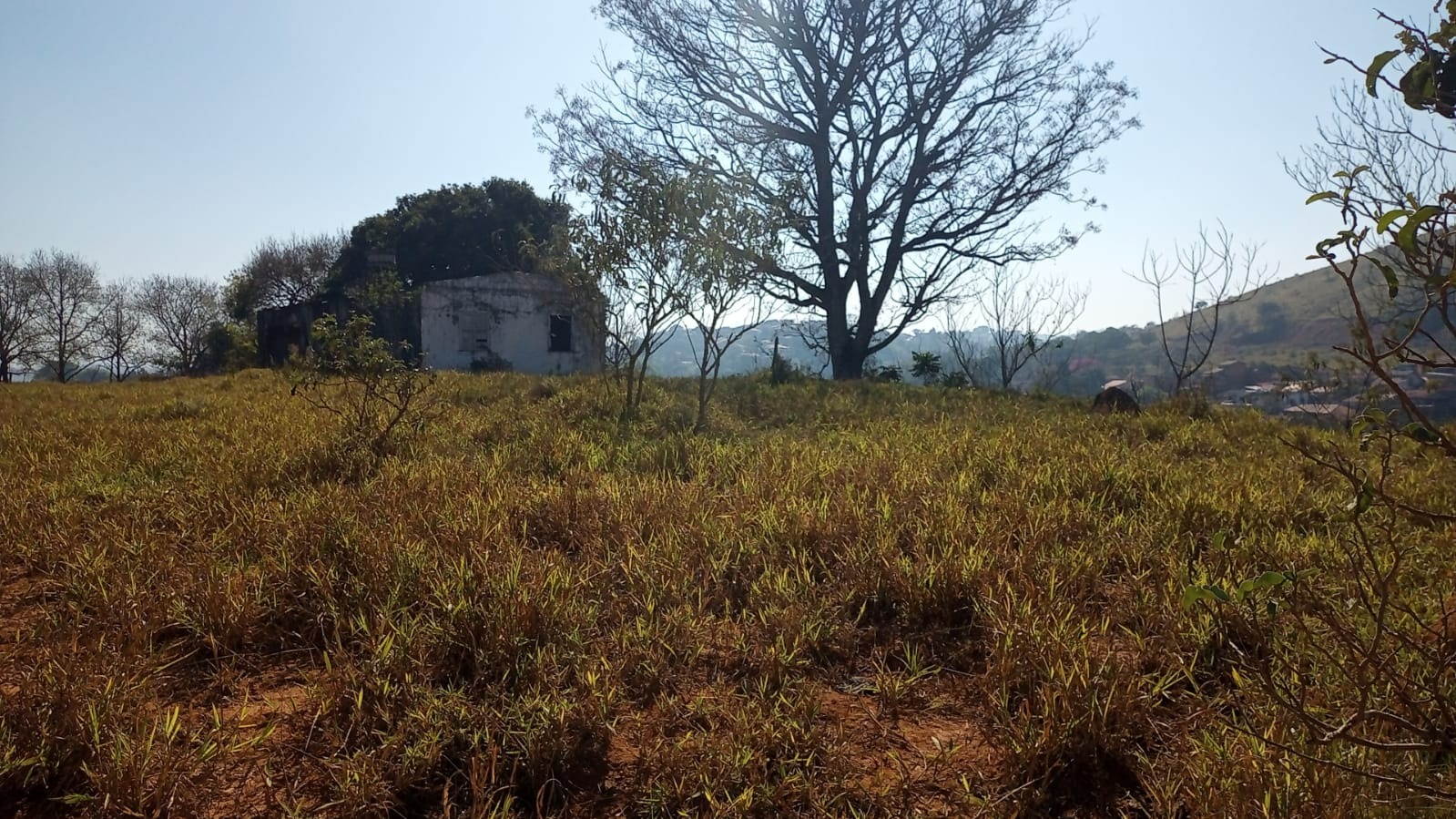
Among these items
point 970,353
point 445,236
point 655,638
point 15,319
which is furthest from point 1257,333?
point 15,319

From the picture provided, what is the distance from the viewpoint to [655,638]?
2447 millimetres

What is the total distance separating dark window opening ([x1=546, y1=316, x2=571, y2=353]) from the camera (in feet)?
72.9

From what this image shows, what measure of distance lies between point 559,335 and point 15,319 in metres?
22.9

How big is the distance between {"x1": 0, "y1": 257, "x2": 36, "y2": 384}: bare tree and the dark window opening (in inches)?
863

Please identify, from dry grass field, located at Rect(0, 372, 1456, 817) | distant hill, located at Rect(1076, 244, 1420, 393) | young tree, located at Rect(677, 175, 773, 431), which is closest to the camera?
dry grass field, located at Rect(0, 372, 1456, 817)

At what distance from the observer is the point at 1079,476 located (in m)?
4.37

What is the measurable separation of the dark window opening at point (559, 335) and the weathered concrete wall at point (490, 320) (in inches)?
6.8

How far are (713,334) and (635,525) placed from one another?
4.71 metres

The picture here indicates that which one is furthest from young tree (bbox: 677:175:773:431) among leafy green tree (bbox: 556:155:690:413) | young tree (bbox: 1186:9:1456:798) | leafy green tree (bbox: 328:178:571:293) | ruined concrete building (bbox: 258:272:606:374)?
leafy green tree (bbox: 328:178:571:293)

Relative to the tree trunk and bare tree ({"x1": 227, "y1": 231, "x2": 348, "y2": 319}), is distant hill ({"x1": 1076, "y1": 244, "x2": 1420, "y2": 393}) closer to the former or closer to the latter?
the tree trunk

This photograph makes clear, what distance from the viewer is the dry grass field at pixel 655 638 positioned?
181cm

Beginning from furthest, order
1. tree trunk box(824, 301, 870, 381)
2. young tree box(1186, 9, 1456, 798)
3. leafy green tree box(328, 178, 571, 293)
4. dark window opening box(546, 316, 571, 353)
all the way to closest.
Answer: leafy green tree box(328, 178, 571, 293), dark window opening box(546, 316, 571, 353), tree trunk box(824, 301, 870, 381), young tree box(1186, 9, 1456, 798)

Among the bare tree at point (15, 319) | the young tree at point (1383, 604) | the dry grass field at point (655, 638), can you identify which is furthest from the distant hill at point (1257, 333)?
the bare tree at point (15, 319)

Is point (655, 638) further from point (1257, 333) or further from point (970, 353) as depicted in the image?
point (1257, 333)
